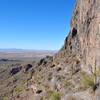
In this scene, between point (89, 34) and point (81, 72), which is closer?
point (89, 34)

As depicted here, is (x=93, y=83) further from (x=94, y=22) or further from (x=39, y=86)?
(x=39, y=86)

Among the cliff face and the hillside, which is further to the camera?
the cliff face

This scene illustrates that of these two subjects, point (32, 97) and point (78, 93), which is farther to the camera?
point (32, 97)

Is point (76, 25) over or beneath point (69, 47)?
over

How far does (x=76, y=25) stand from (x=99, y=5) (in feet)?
34.2

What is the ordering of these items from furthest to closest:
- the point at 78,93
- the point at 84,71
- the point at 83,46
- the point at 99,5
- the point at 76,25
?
the point at 76,25
the point at 83,46
the point at 84,71
the point at 99,5
the point at 78,93

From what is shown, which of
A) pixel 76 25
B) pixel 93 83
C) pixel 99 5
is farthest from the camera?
pixel 76 25

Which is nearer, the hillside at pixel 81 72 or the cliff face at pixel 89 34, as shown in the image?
the hillside at pixel 81 72

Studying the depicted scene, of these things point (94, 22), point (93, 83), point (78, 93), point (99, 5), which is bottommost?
point (78, 93)

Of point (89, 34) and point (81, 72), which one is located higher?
point (89, 34)

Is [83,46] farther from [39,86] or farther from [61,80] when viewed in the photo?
[39,86]

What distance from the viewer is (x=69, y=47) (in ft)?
110

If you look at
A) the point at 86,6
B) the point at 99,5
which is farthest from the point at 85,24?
the point at 99,5

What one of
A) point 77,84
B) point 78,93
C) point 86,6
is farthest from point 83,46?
point 78,93
